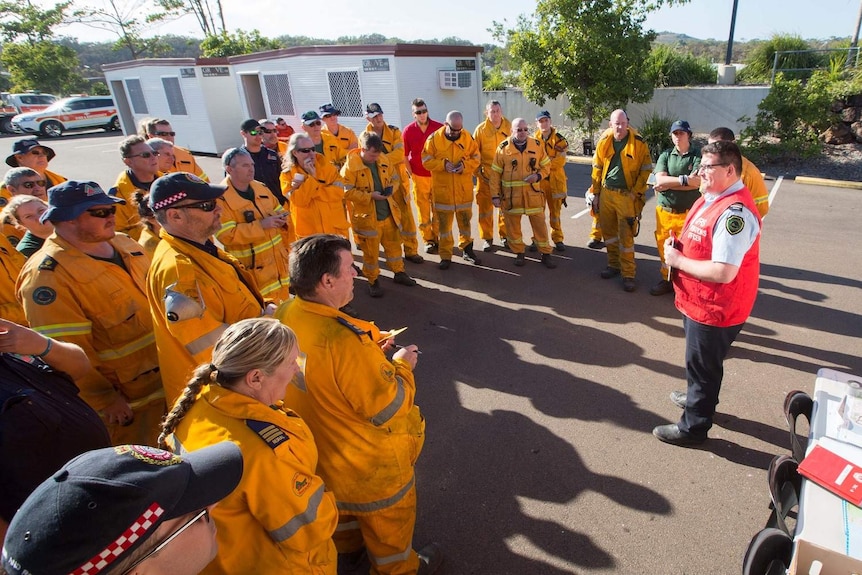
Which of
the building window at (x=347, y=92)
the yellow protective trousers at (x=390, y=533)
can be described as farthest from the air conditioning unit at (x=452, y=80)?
the yellow protective trousers at (x=390, y=533)

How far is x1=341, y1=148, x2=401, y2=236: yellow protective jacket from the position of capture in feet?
19.6

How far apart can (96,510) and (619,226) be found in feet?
19.8

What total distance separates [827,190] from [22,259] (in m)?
12.0

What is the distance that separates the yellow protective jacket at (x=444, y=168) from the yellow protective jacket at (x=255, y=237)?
2.81 meters

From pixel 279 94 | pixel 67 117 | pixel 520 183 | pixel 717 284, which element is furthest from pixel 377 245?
pixel 67 117

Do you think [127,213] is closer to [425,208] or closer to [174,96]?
[425,208]

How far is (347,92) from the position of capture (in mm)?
13922

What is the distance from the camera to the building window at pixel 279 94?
597 inches

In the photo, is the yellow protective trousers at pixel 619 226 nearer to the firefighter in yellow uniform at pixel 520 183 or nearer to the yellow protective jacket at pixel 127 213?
the firefighter in yellow uniform at pixel 520 183

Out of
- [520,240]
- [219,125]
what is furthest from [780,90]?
[219,125]

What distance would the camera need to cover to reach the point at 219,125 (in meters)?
17.3

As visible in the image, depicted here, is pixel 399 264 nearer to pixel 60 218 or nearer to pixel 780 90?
pixel 60 218

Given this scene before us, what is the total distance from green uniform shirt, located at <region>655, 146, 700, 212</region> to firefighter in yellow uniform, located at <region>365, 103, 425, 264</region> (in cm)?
320

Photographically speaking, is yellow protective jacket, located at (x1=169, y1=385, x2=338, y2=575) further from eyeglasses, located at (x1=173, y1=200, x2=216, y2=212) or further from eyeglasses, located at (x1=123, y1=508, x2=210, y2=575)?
eyeglasses, located at (x1=173, y1=200, x2=216, y2=212)
